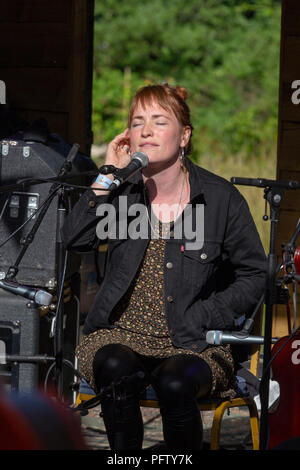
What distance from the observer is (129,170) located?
8.46ft

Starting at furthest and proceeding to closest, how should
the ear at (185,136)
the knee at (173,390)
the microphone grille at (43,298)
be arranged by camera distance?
the ear at (185,136), the microphone grille at (43,298), the knee at (173,390)

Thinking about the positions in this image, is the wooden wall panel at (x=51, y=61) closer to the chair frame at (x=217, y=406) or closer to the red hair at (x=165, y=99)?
the red hair at (x=165, y=99)

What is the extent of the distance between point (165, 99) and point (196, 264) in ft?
2.30

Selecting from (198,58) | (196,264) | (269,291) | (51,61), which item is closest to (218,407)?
(196,264)

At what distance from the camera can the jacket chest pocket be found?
118 inches

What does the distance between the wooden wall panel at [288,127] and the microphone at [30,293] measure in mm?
1602

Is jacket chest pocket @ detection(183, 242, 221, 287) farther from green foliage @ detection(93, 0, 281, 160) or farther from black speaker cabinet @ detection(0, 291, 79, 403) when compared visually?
green foliage @ detection(93, 0, 281, 160)

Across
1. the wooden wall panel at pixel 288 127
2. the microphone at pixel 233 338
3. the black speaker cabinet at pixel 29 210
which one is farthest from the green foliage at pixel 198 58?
the microphone at pixel 233 338

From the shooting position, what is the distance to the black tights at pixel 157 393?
103 inches

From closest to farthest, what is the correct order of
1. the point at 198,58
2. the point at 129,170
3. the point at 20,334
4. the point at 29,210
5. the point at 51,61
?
the point at 129,170
the point at 20,334
the point at 29,210
the point at 51,61
the point at 198,58

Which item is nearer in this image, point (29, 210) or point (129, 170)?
point (129, 170)

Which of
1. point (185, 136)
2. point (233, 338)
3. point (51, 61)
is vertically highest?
point (51, 61)

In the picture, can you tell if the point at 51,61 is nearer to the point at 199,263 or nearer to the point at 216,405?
the point at 199,263

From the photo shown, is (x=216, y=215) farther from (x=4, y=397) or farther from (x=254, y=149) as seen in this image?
(x=254, y=149)
